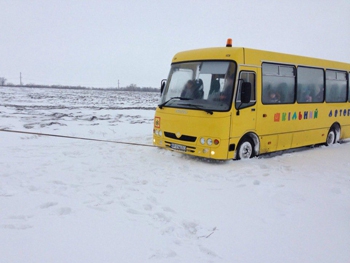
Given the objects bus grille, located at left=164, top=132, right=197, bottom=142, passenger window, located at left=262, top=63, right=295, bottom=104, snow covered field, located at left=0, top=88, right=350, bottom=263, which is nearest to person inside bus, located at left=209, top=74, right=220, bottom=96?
bus grille, located at left=164, top=132, right=197, bottom=142

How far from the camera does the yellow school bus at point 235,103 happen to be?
314 inches

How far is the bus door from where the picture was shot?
809cm

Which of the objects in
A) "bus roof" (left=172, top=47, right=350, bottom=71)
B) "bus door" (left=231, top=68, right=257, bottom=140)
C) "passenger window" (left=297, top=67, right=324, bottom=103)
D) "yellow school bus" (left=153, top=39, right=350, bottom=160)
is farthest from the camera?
"passenger window" (left=297, top=67, right=324, bottom=103)

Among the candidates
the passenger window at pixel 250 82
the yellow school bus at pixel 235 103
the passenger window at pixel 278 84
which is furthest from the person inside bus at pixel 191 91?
the passenger window at pixel 278 84

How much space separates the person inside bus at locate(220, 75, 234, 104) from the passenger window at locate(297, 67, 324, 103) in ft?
11.5

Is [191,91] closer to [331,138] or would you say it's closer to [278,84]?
[278,84]

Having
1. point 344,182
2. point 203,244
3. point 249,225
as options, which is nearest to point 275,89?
point 344,182

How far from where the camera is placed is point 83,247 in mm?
3723

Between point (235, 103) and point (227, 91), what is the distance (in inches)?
14.8

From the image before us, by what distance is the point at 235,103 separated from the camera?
804 cm

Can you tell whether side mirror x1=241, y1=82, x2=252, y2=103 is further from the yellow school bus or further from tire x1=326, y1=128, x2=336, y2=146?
tire x1=326, y1=128, x2=336, y2=146

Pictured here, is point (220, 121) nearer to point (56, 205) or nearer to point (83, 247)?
point (56, 205)

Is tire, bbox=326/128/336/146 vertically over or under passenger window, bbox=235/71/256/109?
under

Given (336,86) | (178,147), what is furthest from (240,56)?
(336,86)
